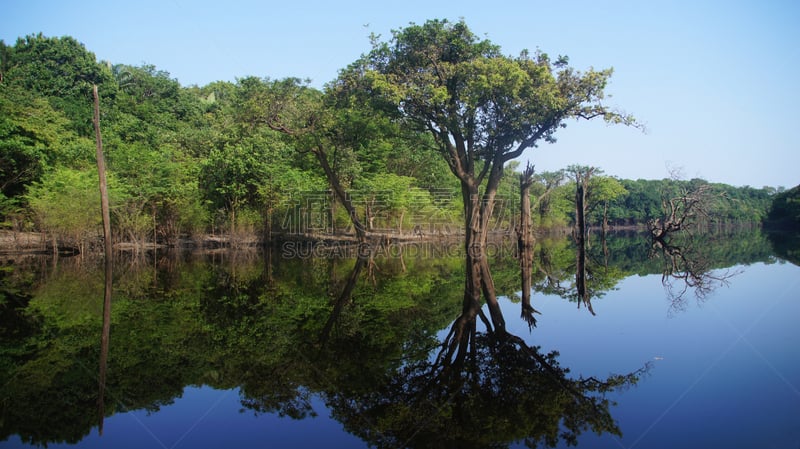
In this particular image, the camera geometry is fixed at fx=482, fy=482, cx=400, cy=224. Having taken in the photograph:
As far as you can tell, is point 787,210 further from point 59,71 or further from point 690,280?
point 59,71

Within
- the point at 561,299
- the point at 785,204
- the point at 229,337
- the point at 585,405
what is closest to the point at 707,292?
the point at 561,299

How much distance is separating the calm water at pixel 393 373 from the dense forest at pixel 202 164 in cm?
1576

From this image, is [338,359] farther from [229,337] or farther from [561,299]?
[561,299]

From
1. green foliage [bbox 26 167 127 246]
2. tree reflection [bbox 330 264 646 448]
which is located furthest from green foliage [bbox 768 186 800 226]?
green foliage [bbox 26 167 127 246]

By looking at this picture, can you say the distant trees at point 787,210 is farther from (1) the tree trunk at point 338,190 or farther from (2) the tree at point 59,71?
(2) the tree at point 59,71

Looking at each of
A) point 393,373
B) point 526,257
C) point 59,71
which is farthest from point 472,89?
point 59,71

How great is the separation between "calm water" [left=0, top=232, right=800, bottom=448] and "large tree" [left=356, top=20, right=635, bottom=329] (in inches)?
455

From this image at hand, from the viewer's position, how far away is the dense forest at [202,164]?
25.7 meters

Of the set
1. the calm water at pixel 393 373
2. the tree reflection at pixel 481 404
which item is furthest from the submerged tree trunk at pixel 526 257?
the tree reflection at pixel 481 404

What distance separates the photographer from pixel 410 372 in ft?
18.6

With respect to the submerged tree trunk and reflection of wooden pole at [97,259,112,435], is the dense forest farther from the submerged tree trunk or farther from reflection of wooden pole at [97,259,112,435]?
reflection of wooden pole at [97,259,112,435]

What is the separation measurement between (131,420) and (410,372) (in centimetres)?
289

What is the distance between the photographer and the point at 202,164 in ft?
106

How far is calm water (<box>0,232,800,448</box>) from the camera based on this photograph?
13.7 feet
